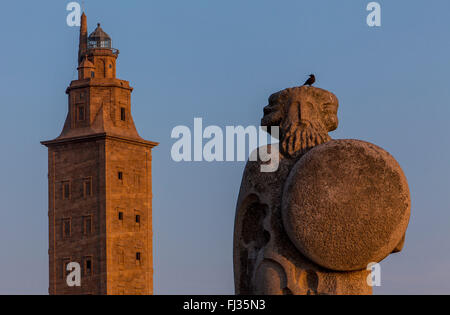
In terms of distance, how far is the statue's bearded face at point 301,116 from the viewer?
48.0 ft

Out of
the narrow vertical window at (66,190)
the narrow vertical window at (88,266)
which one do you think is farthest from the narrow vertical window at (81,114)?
the narrow vertical window at (88,266)

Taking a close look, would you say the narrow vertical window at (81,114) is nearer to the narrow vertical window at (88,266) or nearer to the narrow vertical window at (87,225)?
the narrow vertical window at (87,225)

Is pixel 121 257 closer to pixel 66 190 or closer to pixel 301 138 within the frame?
pixel 66 190

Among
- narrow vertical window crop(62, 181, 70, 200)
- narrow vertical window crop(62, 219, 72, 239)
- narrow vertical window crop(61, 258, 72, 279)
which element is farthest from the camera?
narrow vertical window crop(62, 181, 70, 200)

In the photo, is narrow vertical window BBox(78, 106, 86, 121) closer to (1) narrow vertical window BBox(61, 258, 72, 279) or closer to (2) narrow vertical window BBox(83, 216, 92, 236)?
(2) narrow vertical window BBox(83, 216, 92, 236)

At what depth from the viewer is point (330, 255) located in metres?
14.0

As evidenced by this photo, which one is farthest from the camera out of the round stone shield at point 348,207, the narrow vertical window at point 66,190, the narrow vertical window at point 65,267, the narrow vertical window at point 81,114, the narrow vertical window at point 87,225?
the narrow vertical window at point 81,114

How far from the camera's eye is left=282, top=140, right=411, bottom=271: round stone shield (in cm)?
1388

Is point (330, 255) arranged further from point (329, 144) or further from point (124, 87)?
point (124, 87)

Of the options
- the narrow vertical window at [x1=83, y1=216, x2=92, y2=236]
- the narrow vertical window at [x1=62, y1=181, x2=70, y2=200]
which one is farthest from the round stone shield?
the narrow vertical window at [x1=62, y1=181, x2=70, y2=200]

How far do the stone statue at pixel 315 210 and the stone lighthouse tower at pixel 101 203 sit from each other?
54165mm

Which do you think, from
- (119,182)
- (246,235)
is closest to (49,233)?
(119,182)

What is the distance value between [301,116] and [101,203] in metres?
55.5

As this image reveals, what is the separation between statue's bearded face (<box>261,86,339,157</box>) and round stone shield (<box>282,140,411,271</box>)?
0.55 meters
